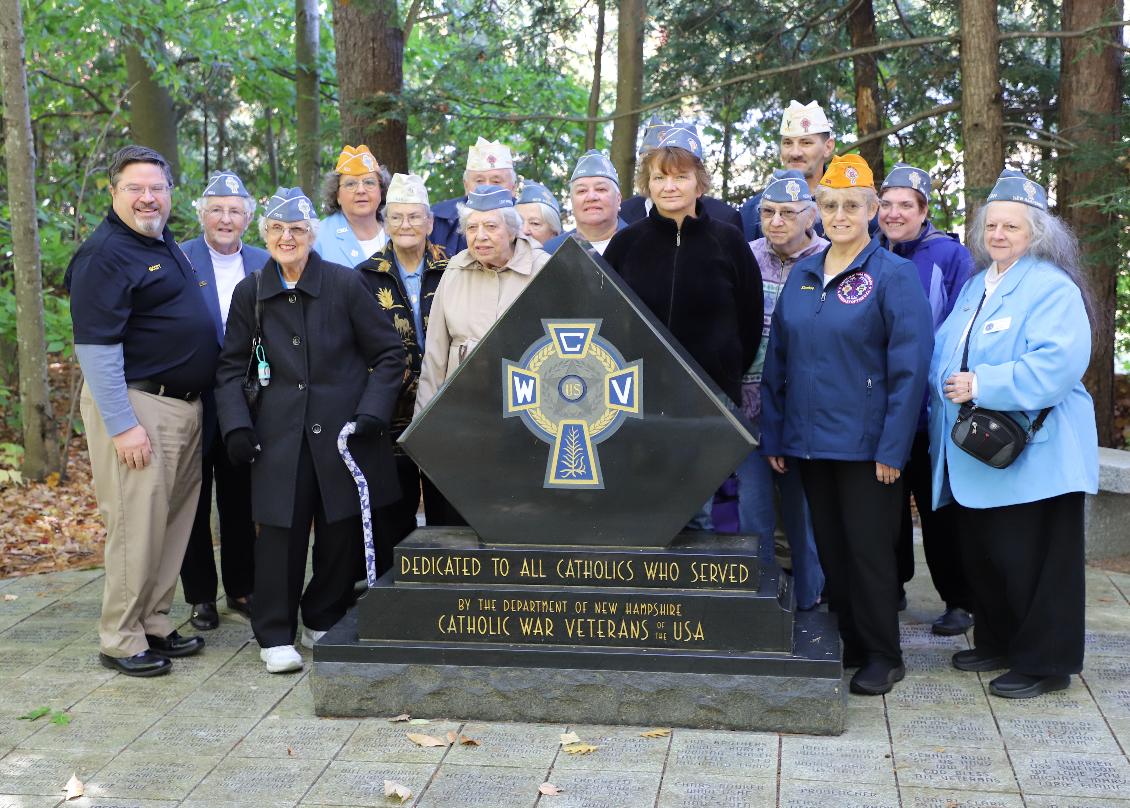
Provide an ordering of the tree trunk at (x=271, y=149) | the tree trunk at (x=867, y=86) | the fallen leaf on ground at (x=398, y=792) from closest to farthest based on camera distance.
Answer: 1. the fallen leaf on ground at (x=398, y=792)
2. the tree trunk at (x=867, y=86)
3. the tree trunk at (x=271, y=149)

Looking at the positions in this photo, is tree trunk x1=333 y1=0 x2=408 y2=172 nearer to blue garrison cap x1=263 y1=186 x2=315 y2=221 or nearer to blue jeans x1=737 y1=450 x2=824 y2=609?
blue garrison cap x1=263 y1=186 x2=315 y2=221

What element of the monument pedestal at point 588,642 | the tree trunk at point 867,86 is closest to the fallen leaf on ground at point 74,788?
the monument pedestal at point 588,642

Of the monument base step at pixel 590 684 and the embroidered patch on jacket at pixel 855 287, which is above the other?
the embroidered patch on jacket at pixel 855 287

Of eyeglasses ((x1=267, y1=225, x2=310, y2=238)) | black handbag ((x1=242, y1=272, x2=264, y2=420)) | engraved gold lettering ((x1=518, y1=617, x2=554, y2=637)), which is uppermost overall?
eyeglasses ((x1=267, y1=225, x2=310, y2=238))

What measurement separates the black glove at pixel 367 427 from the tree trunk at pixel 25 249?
4.41 metres

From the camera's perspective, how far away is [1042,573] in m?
4.26

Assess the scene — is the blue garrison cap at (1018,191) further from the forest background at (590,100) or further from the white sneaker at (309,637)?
the white sneaker at (309,637)

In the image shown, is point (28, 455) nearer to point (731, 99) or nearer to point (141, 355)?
point (141, 355)

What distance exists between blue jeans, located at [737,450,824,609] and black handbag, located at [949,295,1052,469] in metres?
0.84

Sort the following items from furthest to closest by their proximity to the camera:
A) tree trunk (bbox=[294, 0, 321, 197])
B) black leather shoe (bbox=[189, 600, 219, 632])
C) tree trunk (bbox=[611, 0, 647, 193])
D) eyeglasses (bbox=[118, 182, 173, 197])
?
tree trunk (bbox=[294, 0, 321, 197]) → tree trunk (bbox=[611, 0, 647, 193]) → black leather shoe (bbox=[189, 600, 219, 632]) → eyeglasses (bbox=[118, 182, 173, 197])

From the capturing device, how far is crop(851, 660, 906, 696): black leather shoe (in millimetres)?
4312

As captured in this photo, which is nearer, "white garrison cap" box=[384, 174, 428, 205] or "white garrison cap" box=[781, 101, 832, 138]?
"white garrison cap" box=[384, 174, 428, 205]

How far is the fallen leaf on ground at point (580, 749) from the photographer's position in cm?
385

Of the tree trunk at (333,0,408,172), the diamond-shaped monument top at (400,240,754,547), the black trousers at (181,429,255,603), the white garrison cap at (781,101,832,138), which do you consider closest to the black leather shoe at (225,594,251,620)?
the black trousers at (181,429,255,603)
